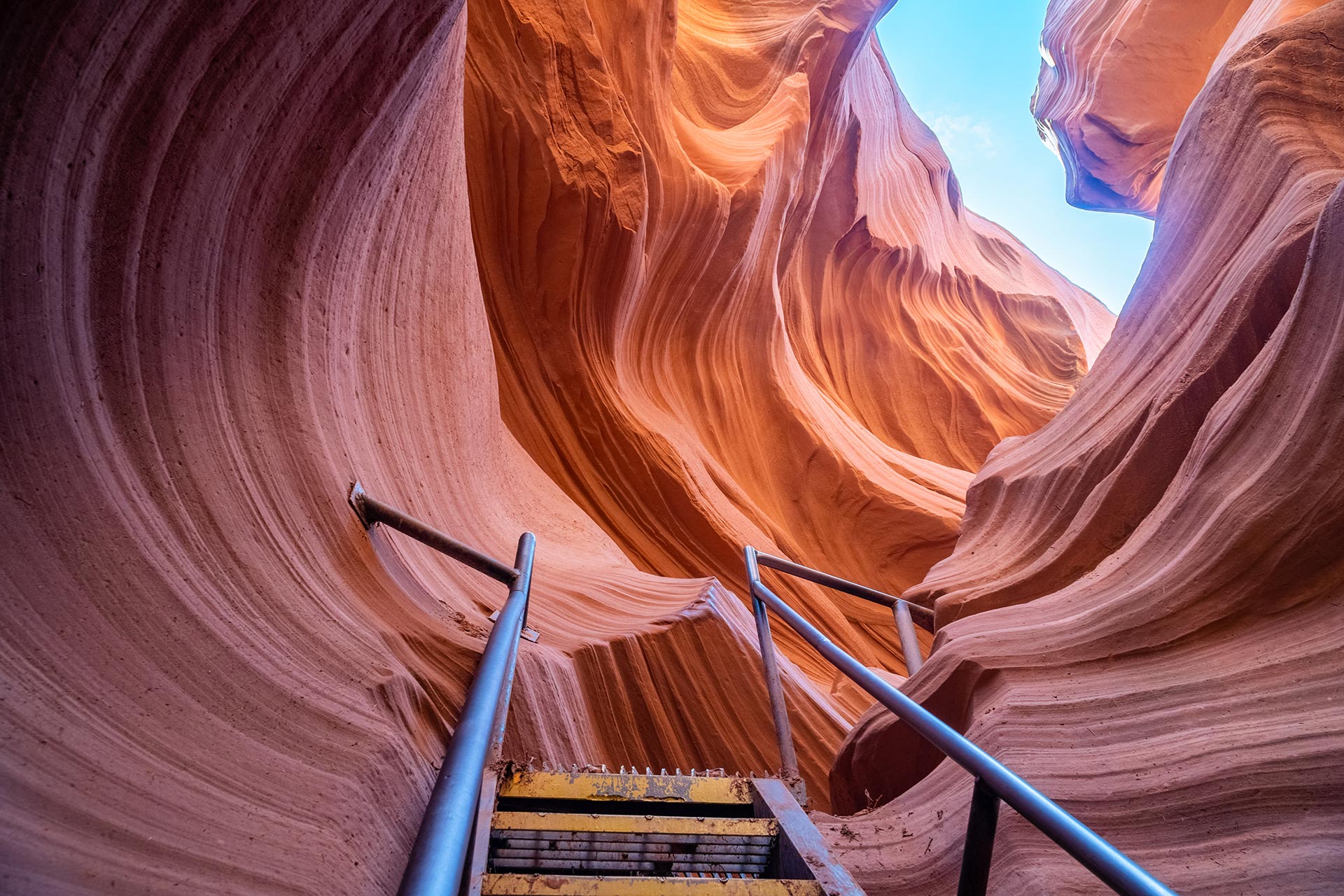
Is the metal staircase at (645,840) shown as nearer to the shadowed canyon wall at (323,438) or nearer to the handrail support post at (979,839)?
the shadowed canyon wall at (323,438)

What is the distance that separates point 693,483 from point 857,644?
Answer: 210 cm

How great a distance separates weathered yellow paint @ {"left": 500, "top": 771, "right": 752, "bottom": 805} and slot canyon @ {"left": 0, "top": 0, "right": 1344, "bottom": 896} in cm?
26

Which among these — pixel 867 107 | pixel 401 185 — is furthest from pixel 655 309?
pixel 867 107

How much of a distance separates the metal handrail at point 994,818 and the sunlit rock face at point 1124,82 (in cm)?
1212

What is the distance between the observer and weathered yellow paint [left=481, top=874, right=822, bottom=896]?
1364mm

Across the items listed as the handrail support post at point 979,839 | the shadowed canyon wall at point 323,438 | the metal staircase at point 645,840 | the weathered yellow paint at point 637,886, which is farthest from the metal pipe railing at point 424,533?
the handrail support post at point 979,839

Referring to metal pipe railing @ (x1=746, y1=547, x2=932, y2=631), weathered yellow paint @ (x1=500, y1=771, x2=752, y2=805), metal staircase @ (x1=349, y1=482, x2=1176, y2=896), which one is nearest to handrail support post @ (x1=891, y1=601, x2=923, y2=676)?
metal pipe railing @ (x1=746, y1=547, x2=932, y2=631)

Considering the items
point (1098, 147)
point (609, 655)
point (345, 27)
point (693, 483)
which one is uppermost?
point (1098, 147)

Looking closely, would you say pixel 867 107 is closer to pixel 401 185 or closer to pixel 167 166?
pixel 401 185

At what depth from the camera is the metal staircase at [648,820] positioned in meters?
0.89

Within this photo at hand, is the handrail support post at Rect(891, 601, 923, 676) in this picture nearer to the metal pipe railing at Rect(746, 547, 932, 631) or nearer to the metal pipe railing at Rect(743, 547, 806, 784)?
the metal pipe railing at Rect(746, 547, 932, 631)

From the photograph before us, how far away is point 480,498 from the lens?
4008 mm

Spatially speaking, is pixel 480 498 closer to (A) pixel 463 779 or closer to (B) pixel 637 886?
(B) pixel 637 886

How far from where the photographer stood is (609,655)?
137 inches
